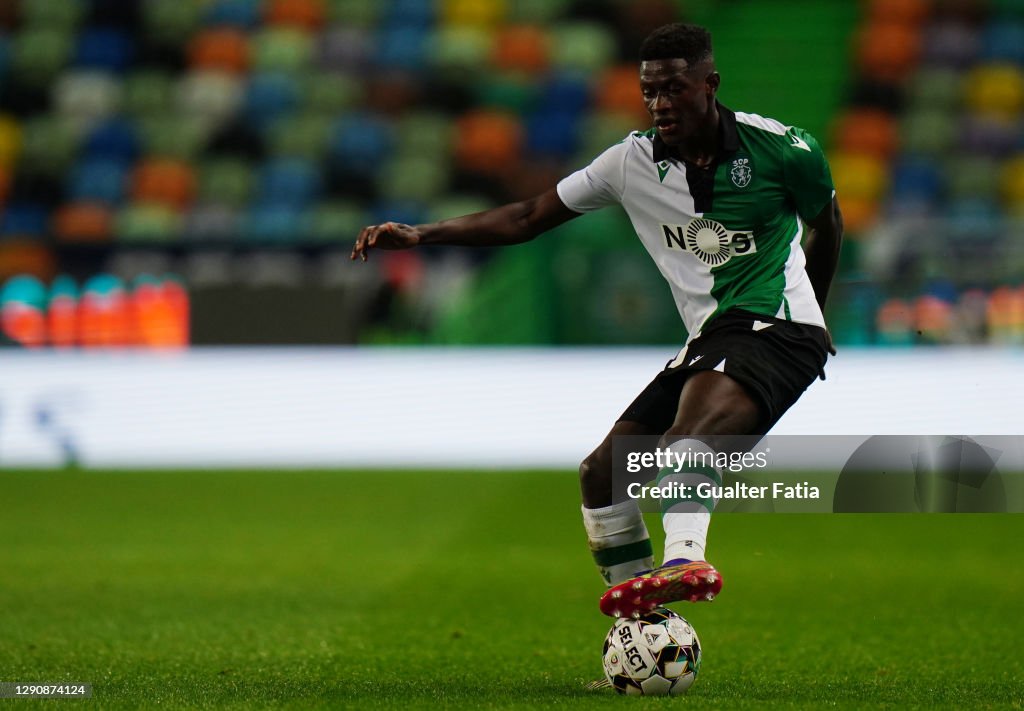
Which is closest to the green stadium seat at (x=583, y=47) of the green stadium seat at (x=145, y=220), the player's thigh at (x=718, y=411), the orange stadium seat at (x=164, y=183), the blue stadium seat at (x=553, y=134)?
the blue stadium seat at (x=553, y=134)

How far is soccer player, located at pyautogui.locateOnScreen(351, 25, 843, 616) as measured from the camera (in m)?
4.56

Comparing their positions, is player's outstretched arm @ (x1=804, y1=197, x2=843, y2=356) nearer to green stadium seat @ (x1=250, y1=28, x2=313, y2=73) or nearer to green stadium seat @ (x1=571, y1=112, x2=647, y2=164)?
green stadium seat @ (x1=571, y1=112, x2=647, y2=164)

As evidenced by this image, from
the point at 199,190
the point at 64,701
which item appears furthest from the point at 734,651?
the point at 199,190

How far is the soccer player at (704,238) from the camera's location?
4.56 m

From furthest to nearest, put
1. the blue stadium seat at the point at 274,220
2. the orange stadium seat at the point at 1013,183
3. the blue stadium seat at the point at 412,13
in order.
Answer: the blue stadium seat at the point at 412,13 < the orange stadium seat at the point at 1013,183 < the blue stadium seat at the point at 274,220

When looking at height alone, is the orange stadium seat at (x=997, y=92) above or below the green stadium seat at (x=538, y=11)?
below

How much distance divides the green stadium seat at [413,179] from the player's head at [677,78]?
14032 mm

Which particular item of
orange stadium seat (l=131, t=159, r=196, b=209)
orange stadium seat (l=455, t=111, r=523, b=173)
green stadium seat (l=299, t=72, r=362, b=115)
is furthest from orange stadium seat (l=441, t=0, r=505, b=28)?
orange stadium seat (l=131, t=159, r=196, b=209)

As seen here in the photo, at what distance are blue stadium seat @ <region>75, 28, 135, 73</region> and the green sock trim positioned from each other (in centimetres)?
1709

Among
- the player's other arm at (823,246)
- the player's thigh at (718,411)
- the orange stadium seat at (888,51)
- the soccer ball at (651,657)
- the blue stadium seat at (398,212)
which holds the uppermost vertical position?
the orange stadium seat at (888,51)

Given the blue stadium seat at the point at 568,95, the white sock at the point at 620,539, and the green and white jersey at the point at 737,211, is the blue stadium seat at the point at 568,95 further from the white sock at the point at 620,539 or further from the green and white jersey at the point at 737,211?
the white sock at the point at 620,539

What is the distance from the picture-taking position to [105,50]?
20.5m

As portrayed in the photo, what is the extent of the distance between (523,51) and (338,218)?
3717mm

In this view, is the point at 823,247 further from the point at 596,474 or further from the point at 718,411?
the point at 596,474
